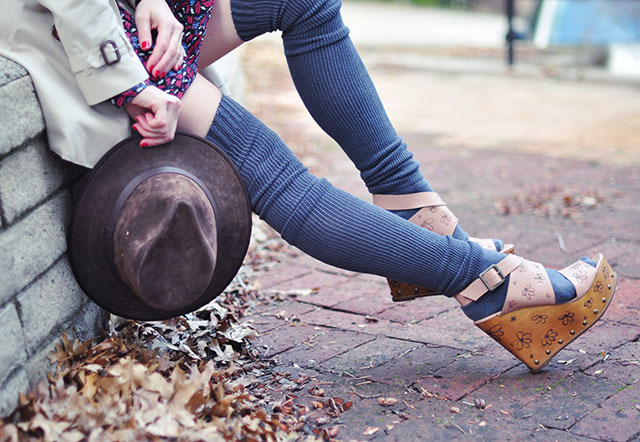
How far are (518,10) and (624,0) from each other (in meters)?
3.91

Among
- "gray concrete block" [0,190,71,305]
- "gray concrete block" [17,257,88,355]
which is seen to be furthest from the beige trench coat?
"gray concrete block" [17,257,88,355]

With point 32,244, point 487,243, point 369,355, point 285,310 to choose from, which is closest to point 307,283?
point 285,310

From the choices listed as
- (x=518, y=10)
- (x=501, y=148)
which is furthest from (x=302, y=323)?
(x=518, y=10)

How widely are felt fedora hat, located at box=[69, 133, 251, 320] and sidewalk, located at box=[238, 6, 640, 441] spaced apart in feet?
1.30

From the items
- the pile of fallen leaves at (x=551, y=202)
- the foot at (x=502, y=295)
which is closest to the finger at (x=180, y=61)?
the foot at (x=502, y=295)

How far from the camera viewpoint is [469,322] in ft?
7.67

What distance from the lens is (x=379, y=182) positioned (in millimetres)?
1988

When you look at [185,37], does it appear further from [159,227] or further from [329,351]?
[329,351]

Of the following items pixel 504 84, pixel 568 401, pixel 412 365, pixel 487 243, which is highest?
pixel 487 243

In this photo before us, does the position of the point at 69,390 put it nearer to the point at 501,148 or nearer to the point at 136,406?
the point at 136,406

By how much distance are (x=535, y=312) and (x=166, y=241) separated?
2.85ft

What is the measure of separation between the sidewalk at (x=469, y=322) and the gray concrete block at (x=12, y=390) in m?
0.57

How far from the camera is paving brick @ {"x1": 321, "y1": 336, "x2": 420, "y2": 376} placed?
80.0 inches

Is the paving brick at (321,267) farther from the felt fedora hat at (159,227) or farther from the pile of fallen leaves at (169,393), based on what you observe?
the felt fedora hat at (159,227)
